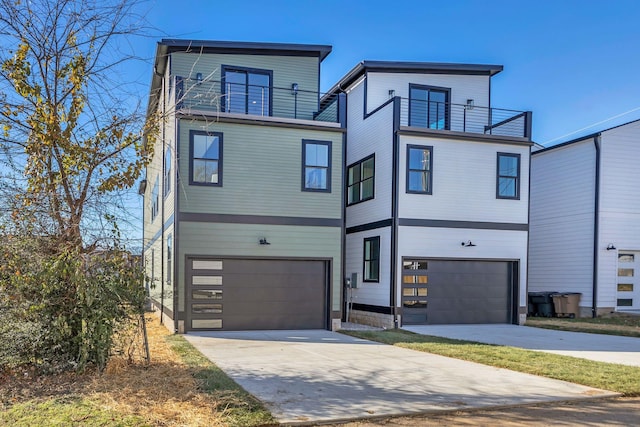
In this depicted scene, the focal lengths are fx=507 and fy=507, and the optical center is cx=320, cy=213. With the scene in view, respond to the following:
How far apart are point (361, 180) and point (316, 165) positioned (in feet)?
11.1

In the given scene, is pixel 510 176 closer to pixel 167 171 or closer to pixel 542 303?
pixel 542 303

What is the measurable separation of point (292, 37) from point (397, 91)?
404 centimetres

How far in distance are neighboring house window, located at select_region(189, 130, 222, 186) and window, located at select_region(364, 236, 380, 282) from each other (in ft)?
17.0

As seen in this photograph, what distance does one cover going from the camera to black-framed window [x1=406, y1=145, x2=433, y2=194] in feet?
47.8

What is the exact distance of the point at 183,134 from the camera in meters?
12.6

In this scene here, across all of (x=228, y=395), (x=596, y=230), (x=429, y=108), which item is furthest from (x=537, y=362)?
(x=429, y=108)

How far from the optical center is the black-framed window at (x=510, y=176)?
608 inches

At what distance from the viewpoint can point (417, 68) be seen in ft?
56.0

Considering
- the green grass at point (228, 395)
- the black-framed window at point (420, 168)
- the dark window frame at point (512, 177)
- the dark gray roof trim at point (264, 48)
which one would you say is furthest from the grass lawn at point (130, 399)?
the dark window frame at point (512, 177)

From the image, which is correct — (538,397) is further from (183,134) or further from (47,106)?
(183,134)

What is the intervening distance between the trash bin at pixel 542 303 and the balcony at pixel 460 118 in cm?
565

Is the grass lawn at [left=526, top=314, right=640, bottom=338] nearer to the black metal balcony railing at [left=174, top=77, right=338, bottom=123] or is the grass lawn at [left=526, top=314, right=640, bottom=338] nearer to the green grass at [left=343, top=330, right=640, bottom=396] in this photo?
the green grass at [left=343, top=330, right=640, bottom=396]

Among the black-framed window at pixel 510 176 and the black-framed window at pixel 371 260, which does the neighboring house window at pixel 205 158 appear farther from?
the black-framed window at pixel 510 176

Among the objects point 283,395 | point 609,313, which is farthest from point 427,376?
point 609,313
